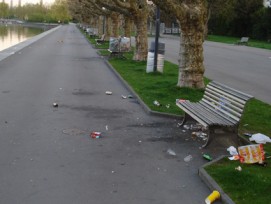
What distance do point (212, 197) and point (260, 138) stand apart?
3.11 meters

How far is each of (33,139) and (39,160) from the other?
128 cm

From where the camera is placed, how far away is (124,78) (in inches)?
655

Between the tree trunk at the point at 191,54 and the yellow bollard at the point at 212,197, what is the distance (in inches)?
304

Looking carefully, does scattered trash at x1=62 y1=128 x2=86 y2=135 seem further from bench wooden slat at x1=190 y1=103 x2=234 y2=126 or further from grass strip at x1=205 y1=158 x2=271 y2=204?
grass strip at x1=205 y1=158 x2=271 y2=204

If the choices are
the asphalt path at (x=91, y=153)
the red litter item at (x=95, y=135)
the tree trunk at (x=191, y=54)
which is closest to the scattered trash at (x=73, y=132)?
the asphalt path at (x=91, y=153)

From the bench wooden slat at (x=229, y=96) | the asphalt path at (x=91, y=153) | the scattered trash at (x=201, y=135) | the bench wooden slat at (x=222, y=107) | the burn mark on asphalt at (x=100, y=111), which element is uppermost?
the bench wooden slat at (x=229, y=96)

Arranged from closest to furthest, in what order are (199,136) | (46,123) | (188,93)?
(199,136), (46,123), (188,93)

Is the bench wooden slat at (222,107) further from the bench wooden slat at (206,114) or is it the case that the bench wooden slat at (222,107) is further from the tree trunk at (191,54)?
the tree trunk at (191,54)

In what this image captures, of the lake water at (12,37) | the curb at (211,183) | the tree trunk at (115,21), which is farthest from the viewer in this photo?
the lake water at (12,37)

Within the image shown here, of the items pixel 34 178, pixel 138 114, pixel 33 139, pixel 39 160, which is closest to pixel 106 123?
pixel 138 114

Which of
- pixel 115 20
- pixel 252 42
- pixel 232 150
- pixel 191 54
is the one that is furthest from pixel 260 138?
pixel 252 42

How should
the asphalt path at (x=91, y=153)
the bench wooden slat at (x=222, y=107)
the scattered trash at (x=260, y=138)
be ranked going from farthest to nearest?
1. the scattered trash at (x=260, y=138)
2. the bench wooden slat at (x=222, y=107)
3. the asphalt path at (x=91, y=153)

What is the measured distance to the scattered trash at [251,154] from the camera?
6945 millimetres

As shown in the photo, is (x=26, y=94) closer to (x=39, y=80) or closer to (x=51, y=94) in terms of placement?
(x=51, y=94)
